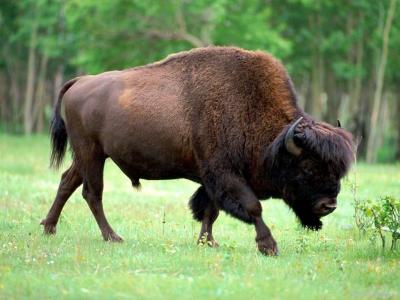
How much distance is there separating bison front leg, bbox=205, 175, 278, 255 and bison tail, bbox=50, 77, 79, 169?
274 cm

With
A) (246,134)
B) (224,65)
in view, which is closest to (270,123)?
(246,134)

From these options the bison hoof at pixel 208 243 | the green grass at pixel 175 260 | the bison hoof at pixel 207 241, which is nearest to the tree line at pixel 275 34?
the green grass at pixel 175 260

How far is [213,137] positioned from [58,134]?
106 inches

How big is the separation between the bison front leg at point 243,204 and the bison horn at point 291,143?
739 mm

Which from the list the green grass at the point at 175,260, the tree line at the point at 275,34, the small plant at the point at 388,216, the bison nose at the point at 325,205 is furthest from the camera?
the tree line at the point at 275,34

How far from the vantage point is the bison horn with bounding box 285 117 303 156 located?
371 inches

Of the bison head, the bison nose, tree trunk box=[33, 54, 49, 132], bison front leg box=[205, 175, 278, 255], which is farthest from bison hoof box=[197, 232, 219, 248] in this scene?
tree trunk box=[33, 54, 49, 132]

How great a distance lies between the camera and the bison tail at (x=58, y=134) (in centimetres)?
1162

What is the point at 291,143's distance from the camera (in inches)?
376

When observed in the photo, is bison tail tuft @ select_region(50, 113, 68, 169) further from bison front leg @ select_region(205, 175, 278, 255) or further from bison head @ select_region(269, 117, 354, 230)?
bison head @ select_region(269, 117, 354, 230)

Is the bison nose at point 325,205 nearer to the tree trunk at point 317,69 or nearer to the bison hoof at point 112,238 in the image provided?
the bison hoof at point 112,238

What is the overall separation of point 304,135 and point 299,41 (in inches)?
1261

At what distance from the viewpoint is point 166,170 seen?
413 inches

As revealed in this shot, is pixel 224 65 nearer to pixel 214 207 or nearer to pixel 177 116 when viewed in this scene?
pixel 177 116
